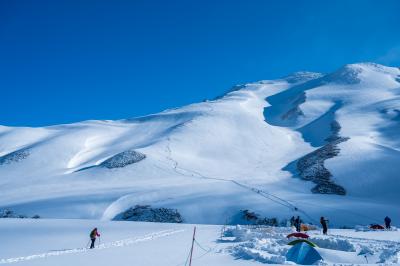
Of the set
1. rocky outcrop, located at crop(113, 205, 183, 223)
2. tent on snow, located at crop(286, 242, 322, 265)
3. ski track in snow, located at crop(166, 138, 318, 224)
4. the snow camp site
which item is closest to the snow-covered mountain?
ski track in snow, located at crop(166, 138, 318, 224)

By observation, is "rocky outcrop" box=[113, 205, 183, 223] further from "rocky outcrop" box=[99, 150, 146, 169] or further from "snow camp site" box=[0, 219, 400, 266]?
"rocky outcrop" box=[99, 150, 146, 169]

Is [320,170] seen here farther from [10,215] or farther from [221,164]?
[10,215]

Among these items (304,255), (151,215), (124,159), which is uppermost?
(124,159)

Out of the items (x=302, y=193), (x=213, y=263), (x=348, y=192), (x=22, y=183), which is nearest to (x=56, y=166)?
(x=22, y=183)

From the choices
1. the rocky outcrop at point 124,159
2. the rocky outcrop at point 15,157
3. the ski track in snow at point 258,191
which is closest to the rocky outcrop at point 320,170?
the ski track in snow at point 258,191

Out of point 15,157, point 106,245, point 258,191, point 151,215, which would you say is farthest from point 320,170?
point 15,157

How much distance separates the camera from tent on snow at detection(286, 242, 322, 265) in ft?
59.5

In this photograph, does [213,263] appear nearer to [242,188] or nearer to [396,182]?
[242,188]

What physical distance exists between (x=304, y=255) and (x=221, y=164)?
50013 mm

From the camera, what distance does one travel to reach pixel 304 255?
1844cm

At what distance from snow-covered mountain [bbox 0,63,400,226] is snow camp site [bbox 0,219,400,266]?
12.9 meters

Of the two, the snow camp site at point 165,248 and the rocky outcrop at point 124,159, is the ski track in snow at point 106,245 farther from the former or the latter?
the rocky outcrop at point 124,159

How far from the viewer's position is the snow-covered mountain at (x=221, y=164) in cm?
4431

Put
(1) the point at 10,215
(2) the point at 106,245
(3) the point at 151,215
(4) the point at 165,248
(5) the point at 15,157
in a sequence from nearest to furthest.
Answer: (4) the point at 165,248 < (2) the point at 106,245 < (3) the point at 151,215 < (1) the point at 10,215 < (5) the point at 15,157
